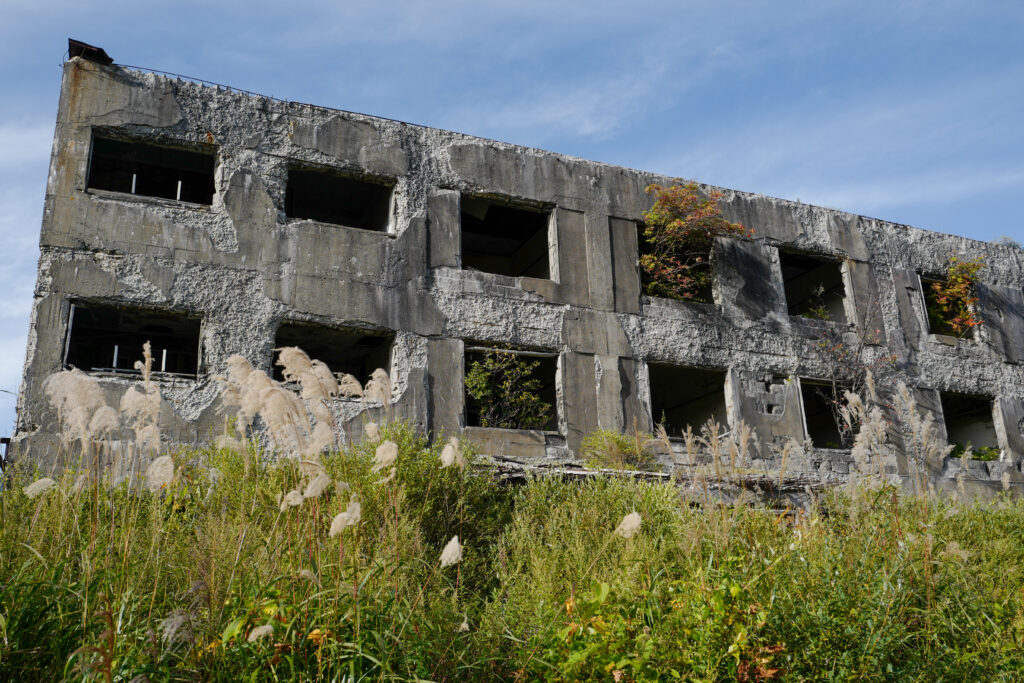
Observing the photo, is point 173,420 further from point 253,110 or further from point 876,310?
point 876,310

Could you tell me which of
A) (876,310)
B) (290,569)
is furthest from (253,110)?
(876,310)

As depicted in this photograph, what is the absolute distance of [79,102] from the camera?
1043 centimetres

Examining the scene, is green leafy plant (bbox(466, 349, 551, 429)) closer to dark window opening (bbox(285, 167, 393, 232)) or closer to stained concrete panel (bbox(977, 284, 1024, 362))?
dark window opening (bbox(285, 167, 393, 232))

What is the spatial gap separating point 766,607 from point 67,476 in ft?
14.2

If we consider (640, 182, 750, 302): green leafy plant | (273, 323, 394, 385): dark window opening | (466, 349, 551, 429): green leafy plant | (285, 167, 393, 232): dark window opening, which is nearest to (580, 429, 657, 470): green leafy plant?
(466, 349, 551, 429): green leafy plant

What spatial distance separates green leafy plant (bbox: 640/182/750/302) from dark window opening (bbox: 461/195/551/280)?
5.46 ft

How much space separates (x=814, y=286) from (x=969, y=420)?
12.4 feet

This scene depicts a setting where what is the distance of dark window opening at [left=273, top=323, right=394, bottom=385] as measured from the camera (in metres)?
11.1

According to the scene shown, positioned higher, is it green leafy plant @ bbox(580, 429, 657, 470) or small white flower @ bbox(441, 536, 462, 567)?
green leafy plant @ bbox(580, 429, 657, 470)

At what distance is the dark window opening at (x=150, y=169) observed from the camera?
449 inches

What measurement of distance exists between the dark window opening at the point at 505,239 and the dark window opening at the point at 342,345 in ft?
7.12

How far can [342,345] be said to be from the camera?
12234 millimetres

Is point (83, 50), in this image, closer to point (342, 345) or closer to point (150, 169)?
point (150, 169)

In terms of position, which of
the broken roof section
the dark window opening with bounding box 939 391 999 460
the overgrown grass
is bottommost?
the overgrown grass
